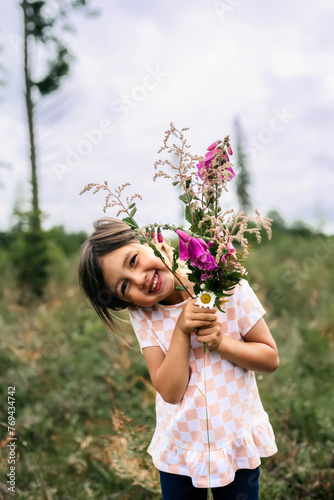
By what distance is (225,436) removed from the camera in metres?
1.53

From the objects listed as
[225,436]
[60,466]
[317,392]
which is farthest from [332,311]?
[225,436]

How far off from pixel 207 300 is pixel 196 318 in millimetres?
106

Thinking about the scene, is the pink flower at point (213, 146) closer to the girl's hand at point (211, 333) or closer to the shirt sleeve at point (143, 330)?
the girl's hand at point (211, 333)

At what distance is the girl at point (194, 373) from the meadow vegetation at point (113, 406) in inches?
14.6

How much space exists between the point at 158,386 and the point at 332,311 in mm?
3789

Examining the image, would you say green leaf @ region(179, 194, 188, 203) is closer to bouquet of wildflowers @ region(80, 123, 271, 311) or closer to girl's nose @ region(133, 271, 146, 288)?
bouquet of wildflowers @ region(80, 123, 271, 311)

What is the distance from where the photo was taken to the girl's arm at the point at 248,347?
138 centimetres

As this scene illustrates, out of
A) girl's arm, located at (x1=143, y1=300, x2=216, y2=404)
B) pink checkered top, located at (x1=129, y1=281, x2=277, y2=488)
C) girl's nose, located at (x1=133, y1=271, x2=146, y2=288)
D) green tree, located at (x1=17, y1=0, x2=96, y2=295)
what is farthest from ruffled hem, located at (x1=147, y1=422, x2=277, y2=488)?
green tree, located at (x1=17, y1=0, x2=96, y2=295)

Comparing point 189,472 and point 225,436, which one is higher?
point 225,436

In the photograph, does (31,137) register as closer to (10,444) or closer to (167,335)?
(10,444)

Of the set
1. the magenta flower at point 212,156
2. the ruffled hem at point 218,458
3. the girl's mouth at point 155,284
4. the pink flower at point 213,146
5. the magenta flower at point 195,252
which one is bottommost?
the ruffled hem at point 218,458

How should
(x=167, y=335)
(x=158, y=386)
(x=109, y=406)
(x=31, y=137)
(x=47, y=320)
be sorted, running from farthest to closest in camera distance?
(x=31, y=137) < (x=47, y=320) < (x=109, y=406) < (x=167, y=335) < (x=158, y=386)

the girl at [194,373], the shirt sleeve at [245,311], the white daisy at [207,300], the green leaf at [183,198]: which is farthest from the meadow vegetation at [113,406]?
the green leaf at [183,198]

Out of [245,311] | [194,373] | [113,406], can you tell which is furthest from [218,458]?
[113,406]
